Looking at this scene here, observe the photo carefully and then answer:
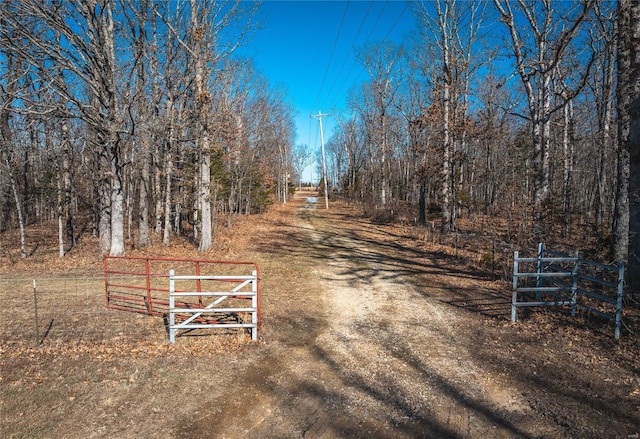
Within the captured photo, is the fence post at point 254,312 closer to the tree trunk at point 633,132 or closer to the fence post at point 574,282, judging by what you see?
the fence post at point 574,282

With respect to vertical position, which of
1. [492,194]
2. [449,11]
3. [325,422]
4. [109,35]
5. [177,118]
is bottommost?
[325,422]

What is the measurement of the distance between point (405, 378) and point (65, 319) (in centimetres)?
672

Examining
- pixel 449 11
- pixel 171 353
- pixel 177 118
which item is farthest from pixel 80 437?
pixel 449 11

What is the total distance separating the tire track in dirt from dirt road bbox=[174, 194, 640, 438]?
0.02m

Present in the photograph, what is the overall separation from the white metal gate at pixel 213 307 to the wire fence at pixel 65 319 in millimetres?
662

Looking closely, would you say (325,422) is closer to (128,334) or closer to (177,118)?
(128,334)

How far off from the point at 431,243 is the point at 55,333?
13900mm

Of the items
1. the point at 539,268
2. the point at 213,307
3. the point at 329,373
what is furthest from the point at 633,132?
the point at 213,307

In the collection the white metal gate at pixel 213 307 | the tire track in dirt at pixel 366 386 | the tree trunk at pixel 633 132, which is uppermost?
the tree trunk at pixel 633 132

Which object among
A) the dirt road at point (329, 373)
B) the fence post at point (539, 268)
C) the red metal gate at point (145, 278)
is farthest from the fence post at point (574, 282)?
the red metal gate at point (145, 278)

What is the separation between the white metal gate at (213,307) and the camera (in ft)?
20.8

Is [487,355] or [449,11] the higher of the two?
[449,11]

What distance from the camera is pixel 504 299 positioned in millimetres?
8906

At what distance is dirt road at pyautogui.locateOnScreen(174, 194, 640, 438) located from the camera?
4273 mm
